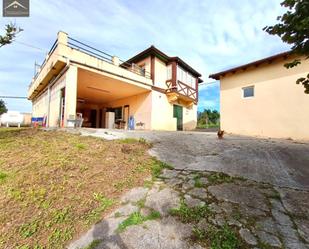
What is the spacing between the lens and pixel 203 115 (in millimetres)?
31000

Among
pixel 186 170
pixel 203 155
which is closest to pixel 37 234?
pixel 186 170

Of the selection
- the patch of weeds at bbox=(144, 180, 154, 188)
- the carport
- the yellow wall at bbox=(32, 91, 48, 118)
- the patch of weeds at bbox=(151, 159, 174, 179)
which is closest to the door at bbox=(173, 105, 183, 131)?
the carport

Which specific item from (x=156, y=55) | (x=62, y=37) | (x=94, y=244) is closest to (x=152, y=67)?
(x=156, y=55)

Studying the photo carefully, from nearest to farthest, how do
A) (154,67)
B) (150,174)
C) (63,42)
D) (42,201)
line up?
1. (42,201)
2. (150,174)
3. (63,42)
4. (154,67)

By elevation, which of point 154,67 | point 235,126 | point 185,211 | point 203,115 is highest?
point 154,67

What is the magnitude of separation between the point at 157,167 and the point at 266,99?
7.64m

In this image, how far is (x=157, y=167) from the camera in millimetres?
4023

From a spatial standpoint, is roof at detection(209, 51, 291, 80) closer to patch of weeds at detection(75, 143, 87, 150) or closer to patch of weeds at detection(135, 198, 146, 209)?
patch of weeds at detection(75, 143, 87, 150)

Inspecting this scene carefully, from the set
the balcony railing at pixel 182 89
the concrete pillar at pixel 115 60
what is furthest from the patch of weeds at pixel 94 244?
the balcony railing at pixel 182 89

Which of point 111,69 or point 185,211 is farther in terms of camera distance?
point 111,69

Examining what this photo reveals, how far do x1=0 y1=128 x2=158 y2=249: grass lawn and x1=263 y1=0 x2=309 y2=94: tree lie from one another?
357cm

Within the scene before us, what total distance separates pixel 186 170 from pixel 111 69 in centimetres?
945

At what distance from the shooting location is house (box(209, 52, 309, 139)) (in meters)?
8.18

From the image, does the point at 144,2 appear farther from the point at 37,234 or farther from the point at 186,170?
the point at 37,234
